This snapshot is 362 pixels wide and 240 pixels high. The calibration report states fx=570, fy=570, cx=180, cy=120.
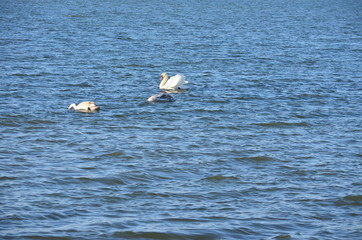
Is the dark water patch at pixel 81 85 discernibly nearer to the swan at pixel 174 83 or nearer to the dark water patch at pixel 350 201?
the swan at pixel 174 83

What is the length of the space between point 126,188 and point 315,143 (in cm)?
579

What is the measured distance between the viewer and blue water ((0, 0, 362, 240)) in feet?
32.5

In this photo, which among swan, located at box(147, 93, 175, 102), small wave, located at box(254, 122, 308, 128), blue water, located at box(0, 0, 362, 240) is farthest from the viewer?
swan, located at box(147, 93, 175, 102)

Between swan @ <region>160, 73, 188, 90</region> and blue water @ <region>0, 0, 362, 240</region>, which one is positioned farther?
swan @ <region>160, 73, 188, 90</region>

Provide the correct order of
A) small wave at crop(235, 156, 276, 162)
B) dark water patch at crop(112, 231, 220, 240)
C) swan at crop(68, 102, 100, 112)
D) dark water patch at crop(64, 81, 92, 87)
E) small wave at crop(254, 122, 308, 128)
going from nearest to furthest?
dark water patch at crop(112, 231, 220, 240) < small wave at crop(235, 156, 276, 162) < small wave at crop(254, 122, 308, 128) < swan at crop(68, 102, 100, 112) < dark water patch at crop(64, 81, 92, 87)

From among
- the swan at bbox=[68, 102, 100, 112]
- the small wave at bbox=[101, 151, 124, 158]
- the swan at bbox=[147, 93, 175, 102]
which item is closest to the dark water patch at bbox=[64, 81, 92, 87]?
the swan at bbox=[147, 93, 175, 102]

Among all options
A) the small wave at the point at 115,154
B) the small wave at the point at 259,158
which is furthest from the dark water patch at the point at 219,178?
the small wave at the point at 115,154

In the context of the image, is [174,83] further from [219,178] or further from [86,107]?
[219,178]

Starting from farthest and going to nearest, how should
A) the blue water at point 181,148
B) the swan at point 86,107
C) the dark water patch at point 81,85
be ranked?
the dark water patch at point 81,85
the swan at point 86,107
the blue water at point 181,148

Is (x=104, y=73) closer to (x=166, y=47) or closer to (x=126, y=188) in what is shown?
(x=166, y=47)

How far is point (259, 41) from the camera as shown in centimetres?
3894

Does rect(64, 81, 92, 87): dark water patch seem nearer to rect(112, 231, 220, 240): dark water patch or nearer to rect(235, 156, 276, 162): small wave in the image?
rect(235, 156, 276, 162): small wave

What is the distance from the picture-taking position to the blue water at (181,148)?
32.5 ft

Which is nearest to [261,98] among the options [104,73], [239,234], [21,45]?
[104,73]
